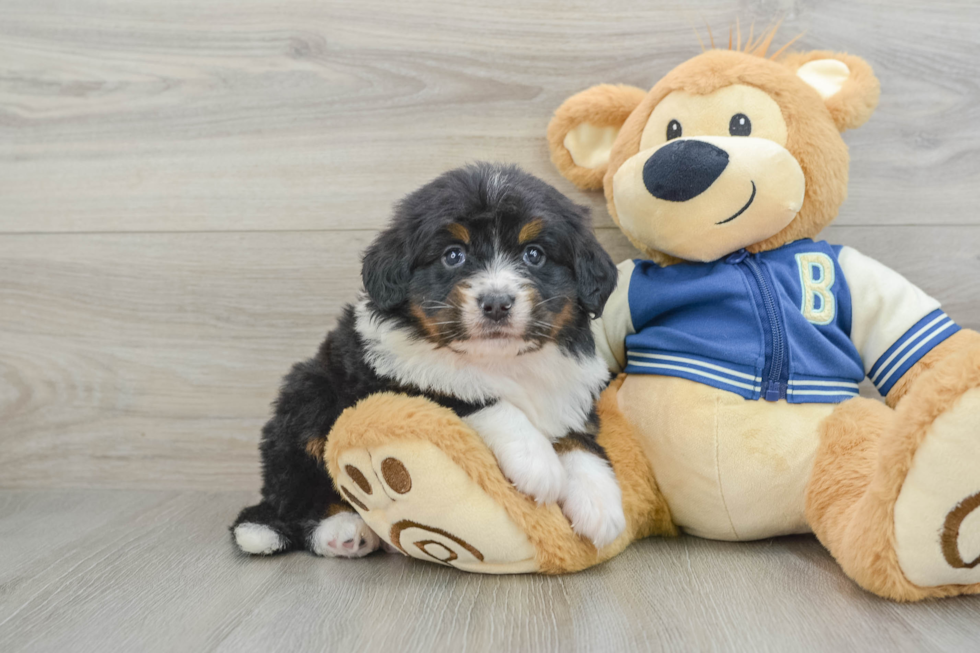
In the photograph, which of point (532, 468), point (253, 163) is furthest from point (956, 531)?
→ point (253, 163)

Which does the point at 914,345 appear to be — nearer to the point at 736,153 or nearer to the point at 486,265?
the point at 736,153

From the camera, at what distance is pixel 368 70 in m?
2.24

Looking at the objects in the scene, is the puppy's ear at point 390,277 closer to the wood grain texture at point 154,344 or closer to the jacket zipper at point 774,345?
the wood grain texture at point 154,344

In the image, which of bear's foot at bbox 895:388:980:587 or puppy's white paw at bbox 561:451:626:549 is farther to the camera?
puppy's white paw at bbox 561:451:626:549

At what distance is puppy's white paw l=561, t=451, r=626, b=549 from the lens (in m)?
1.50

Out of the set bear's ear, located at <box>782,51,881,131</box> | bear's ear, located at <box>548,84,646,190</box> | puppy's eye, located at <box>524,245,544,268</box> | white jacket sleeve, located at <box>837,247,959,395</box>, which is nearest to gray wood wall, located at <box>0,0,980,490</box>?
bear's ear, located at <box>548,84,646,190</box>

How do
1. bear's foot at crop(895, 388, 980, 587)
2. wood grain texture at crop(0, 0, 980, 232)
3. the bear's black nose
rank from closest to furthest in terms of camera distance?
bear's foot at crop(895, 388, 980, 587) → the bear's black nose → wood grain texture at crop(0, 0, 980, 232)

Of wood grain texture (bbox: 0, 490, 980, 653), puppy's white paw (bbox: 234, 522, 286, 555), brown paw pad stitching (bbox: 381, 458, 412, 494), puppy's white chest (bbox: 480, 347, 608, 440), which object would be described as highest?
puppy's white chest (bbox: 480, 347, 608, 440)

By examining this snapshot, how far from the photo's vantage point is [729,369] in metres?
1.69

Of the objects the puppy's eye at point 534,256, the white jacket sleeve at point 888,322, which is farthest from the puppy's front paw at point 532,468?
the white jacket sleeve at point 888,322

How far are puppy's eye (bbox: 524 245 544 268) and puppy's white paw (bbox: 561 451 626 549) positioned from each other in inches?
18.3

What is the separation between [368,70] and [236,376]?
109 cm

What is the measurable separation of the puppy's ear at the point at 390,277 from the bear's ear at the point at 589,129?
2.35 ft

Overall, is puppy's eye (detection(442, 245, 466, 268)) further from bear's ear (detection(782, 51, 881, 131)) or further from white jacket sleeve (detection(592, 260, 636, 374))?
bear's ear (detection(782, 51, 881, 131))
